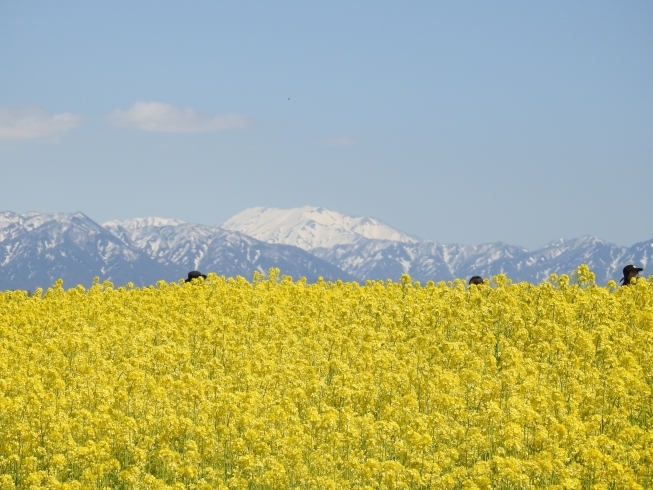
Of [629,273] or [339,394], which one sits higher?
[629,273]

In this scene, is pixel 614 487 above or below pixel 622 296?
below

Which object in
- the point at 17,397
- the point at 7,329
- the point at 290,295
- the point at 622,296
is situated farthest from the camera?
the point at 290,295

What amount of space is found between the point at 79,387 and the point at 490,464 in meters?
7.32

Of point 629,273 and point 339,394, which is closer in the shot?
point 339,394

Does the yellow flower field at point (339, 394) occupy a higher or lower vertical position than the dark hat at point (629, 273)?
lower

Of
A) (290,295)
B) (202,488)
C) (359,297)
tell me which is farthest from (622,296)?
(202,488)

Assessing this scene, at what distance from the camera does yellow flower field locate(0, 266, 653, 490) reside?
1302cm

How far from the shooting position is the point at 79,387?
16719 millimetres

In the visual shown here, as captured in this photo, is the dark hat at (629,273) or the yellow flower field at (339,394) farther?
the dark hat at (629,273)

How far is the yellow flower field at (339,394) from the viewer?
1302 cm

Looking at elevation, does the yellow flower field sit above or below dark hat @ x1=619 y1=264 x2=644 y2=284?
below

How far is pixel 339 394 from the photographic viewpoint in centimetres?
1606

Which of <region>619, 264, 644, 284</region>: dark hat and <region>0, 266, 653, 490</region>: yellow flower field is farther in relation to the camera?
<region>619, 264, 644, 284</region>: dark hat

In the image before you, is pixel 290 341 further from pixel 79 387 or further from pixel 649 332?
pixel 649 332
